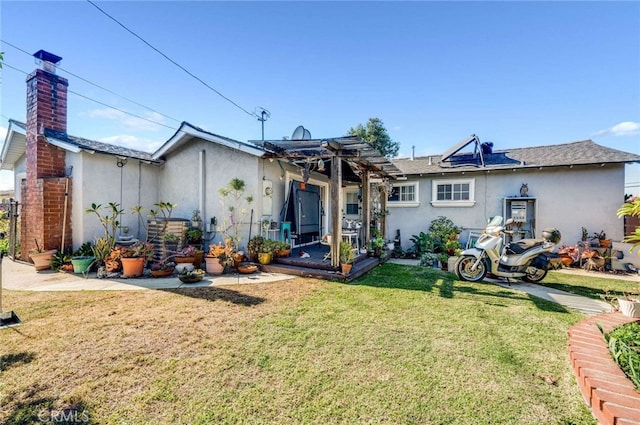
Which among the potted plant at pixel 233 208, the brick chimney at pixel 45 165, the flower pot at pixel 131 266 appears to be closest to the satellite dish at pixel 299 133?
the potted plant at pixel 233 208

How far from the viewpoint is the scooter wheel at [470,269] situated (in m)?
6.37

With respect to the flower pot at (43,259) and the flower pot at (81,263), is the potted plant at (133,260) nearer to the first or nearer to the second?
the flower pot at (81,263)

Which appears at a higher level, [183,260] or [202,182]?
[202,182]

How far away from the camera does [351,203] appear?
485 inches

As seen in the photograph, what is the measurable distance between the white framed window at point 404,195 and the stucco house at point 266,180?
0.31 feet

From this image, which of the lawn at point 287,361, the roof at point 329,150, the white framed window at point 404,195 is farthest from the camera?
the white framed window at point 404,195

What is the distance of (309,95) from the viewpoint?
484 inches

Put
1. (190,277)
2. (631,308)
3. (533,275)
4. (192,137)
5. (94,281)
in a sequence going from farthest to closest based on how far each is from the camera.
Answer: (192,137)
(533,275)
(94,281)
(190,277)
(631,308)

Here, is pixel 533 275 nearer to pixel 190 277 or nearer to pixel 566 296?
pixel 566 296

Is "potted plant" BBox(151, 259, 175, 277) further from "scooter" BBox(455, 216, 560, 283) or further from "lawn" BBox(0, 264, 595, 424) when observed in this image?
"scooter" BBox(455, 216, 560, 283)

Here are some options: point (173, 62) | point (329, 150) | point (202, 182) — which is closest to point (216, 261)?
point (202, 182)

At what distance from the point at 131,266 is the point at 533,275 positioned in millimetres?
9485

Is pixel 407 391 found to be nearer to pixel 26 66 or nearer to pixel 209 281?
pixel 209 281

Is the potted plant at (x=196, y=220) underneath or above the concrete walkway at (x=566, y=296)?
above
